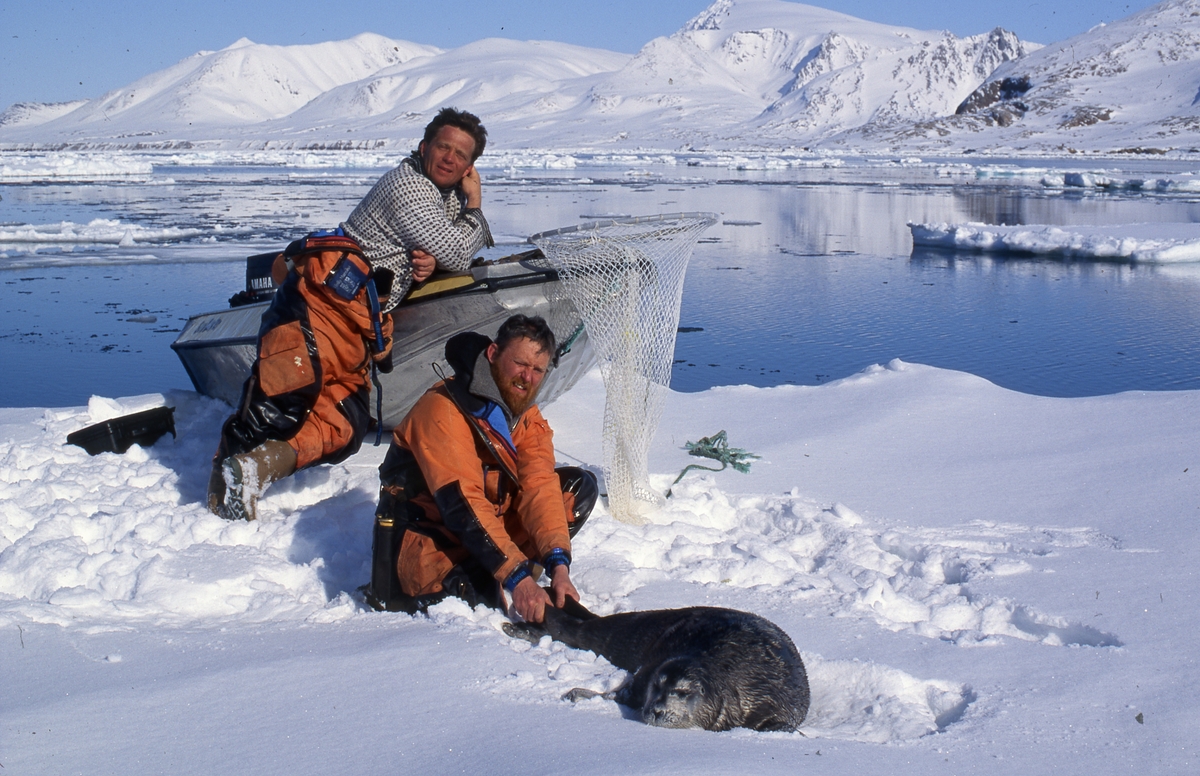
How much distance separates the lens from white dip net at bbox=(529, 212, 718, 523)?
391cm

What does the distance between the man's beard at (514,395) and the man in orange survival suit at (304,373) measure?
3.73 ft

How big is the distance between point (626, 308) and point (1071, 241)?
11.0m

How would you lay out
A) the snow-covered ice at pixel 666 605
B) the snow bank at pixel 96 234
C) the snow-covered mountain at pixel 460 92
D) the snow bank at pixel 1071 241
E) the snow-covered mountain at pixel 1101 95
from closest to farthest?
1. the snow-covered ice at pixel 666 605
2. the snow bank at pixel 1071 241
3. the snow bank at pixel 96 234
4. the snow-covered mountain at pixel 1101 95
5. the snow-covered mountain at pixel 460 92

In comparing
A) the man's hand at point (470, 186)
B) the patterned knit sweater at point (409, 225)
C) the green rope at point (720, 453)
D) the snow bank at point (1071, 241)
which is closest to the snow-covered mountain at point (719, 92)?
the snow bank at point (1071, 241)

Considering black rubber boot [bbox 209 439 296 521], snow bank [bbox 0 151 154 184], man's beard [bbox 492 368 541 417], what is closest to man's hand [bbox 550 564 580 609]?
man's beard [bbox 492 368 541 417]

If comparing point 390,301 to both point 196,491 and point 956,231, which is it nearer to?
point 196,491

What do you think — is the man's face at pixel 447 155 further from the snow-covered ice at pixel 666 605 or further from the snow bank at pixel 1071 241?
the snow bank at pixel 1071 241

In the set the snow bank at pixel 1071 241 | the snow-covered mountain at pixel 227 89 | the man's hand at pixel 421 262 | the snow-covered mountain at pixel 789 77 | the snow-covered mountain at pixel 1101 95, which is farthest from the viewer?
the snow-covered mountain at pixel 227 89

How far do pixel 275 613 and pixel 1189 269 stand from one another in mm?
12382

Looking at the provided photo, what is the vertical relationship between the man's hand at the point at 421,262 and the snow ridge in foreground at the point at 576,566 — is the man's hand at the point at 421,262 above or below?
above

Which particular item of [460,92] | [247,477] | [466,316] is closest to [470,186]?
[466,316]

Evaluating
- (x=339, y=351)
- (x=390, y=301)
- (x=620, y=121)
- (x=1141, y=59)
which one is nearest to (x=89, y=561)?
(x=339, y=351)

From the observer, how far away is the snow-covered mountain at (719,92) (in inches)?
3095

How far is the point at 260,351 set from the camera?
3795mm
